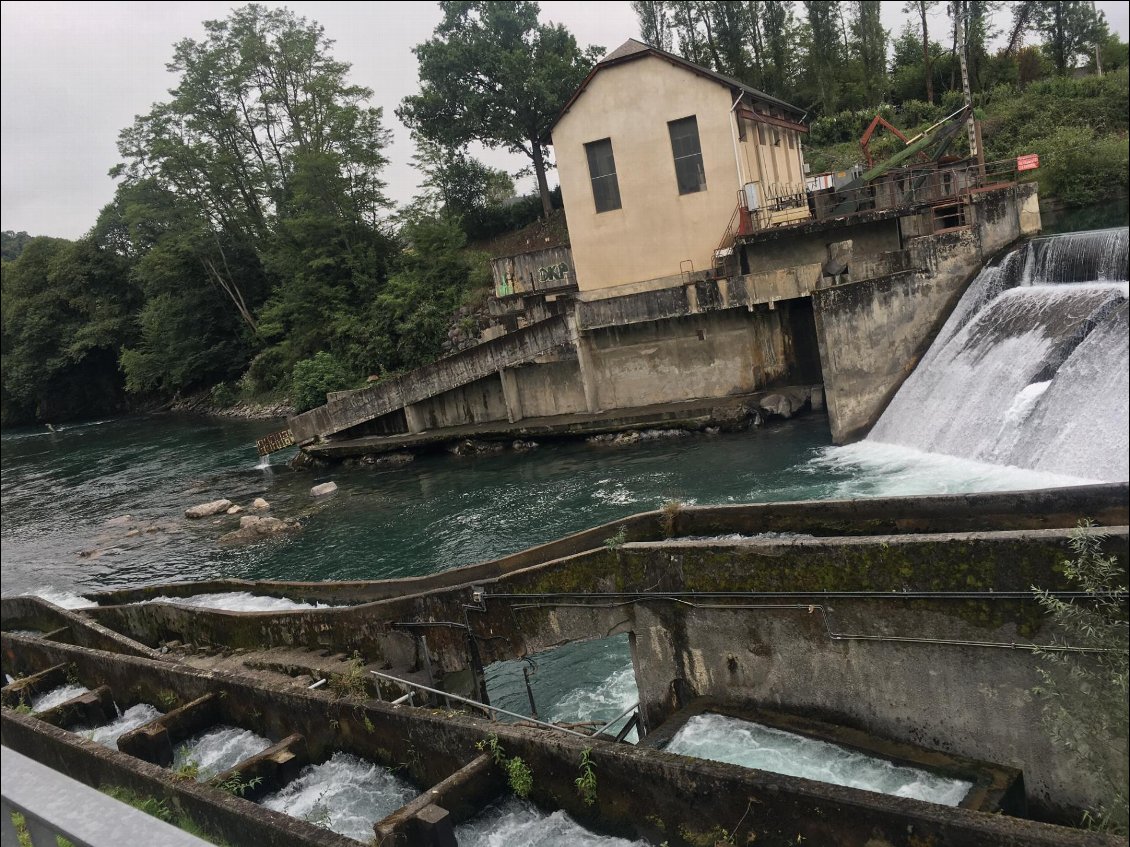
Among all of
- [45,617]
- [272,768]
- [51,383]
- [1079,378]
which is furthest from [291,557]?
[1079,378]

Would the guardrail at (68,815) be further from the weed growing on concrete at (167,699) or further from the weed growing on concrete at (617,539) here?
the weed growing on concrete at (167,699)

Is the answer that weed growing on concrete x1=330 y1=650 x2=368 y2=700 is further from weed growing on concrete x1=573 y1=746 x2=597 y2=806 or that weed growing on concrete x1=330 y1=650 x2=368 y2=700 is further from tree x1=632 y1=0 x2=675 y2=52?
tree x1=632 y1=0 x2=675 y2=52

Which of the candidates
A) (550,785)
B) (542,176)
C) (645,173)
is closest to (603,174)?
(645,173)

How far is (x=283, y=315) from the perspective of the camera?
4344cm

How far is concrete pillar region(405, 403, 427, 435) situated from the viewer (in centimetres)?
2795

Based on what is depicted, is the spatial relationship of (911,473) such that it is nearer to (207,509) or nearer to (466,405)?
(466,405)

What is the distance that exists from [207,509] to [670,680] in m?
18.9

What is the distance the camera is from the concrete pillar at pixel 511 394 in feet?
87.6

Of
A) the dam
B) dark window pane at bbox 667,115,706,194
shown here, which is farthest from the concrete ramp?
the dam

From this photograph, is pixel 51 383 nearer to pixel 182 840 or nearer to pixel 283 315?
pixel 182 840

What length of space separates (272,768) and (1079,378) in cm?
1323

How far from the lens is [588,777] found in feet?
23.4

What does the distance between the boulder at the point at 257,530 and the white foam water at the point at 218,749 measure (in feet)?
37.2

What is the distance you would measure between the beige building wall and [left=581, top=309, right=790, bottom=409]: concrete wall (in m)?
2.87
